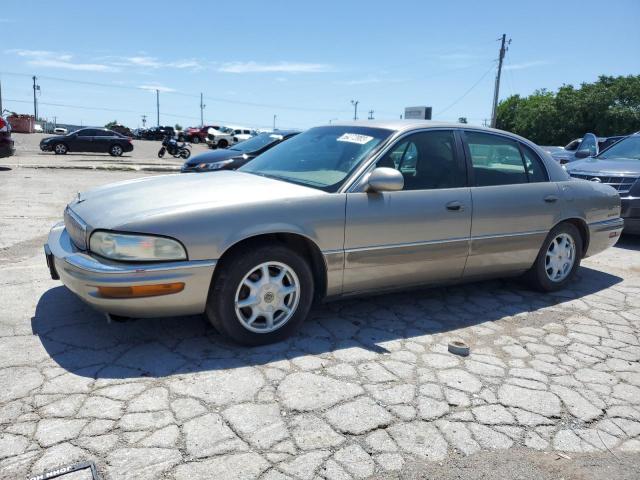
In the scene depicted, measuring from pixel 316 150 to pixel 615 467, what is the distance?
2.93 metres

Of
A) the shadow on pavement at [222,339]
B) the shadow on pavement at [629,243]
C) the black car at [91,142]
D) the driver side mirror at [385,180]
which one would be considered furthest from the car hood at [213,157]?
the black car at [91,142]

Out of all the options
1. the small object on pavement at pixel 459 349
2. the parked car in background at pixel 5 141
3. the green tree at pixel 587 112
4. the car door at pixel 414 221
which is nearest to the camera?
the small object on pavement at pixel 459 349

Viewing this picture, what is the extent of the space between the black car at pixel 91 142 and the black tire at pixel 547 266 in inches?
868

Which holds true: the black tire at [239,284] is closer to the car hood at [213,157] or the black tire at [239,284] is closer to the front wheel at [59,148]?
the car hood at [213,157]

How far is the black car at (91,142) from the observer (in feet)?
74.6

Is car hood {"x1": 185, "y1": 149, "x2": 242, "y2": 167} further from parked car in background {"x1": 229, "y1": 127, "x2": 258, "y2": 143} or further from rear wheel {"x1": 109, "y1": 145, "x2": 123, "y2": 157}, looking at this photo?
parked car in background {"x1": 229, "y1": 127, "x2": 258, "y2": 143}

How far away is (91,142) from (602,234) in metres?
22.6

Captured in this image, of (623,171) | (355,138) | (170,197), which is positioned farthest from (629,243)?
(170,197)

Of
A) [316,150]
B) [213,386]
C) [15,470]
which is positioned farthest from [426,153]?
[15,470]

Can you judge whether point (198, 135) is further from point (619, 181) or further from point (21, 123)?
point (619, 181)

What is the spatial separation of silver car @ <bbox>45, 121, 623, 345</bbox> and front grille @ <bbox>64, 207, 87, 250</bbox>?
2 centimetres

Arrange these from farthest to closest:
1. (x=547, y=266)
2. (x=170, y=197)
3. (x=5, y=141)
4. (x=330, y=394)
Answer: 1. (x=5, y=141)
2. (x=547, y=266)
3. (x=170, y=197)
4. (x=330, y=394)

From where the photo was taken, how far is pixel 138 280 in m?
3.03

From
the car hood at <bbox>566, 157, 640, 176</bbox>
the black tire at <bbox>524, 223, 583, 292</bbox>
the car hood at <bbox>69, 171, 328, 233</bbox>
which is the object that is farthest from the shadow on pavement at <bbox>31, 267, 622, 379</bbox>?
the car hood at <bbox>566, 157, 640, 176</bbox>
